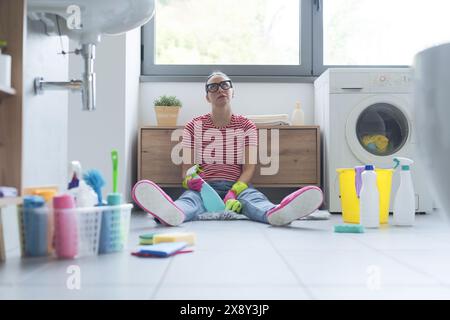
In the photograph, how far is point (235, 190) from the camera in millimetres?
2684

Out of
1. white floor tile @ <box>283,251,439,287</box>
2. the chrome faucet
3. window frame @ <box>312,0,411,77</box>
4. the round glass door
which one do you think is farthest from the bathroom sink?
window frame @ <box>312,0,411,77</box>

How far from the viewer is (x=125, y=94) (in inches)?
116

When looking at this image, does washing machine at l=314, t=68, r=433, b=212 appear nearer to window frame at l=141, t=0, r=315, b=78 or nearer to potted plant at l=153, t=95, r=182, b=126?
window frame at l=141, t=0, r=315, b=78

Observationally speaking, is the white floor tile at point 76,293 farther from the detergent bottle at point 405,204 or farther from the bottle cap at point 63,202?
the detergent bottle at point 405,204

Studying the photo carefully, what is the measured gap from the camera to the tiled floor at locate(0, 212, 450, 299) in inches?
41.8


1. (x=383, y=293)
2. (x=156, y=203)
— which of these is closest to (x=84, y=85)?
(x=156, y=203)

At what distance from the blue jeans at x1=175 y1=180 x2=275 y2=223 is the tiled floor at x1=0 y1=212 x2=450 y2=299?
476 millimetres

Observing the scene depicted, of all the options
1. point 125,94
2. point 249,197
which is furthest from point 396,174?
point 125,94

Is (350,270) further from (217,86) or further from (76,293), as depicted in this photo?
(217,86)

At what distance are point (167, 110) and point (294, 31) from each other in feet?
3.54

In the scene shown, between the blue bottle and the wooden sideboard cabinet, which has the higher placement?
the wooden sideboard cabinet

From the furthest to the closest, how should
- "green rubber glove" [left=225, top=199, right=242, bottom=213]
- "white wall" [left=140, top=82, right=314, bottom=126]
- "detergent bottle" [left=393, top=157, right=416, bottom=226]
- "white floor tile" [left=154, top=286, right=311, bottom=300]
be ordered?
1. "white wall" [left=140, top=82, right=314, bottom=126]
2. "green rubber glove" [left=225, top=199, right=242, bottom=213]
3. "detergent bottle" [left=393, top=157, right=416, bottom=226]
4. "white floor tile" [left=154, top=286, right=311, bottom=300]

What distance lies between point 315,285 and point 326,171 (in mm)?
1981

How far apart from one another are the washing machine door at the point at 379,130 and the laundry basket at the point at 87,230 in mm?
1722
